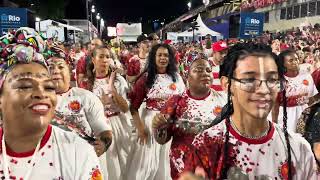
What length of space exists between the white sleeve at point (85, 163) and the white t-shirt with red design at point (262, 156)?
1.71 feet

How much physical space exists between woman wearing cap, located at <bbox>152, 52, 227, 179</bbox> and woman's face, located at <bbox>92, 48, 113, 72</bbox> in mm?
1981

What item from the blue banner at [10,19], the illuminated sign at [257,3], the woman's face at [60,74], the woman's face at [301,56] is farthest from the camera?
the illuminated sign at [257,3]

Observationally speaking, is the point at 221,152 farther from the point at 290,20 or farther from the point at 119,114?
the point at 290,20

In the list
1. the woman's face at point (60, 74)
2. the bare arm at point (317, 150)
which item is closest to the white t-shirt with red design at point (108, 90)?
the woman's face at point (60, 74)

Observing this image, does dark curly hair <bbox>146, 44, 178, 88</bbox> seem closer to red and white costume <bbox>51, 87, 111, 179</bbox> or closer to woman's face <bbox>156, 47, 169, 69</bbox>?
woman's face <bbox>156, 47, 169, 69</bbox>

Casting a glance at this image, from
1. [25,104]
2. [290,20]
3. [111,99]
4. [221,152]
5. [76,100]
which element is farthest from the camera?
[290,20]

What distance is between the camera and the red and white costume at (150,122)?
6.78 metres

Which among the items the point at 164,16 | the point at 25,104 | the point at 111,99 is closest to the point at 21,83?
the point at 25,104

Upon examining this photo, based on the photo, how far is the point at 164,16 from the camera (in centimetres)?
13538

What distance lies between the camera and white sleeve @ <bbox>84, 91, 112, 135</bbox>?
4617 mm

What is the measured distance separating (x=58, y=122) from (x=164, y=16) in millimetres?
133499

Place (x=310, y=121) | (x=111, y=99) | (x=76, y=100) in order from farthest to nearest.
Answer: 1. (x=111, y=99)
2. (x=76, y=100)
3. (x=310, y=121)

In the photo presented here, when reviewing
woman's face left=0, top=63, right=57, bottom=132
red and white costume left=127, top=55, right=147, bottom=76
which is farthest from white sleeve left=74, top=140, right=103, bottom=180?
red and white costume left=127, top=55, right=147, bottom=76

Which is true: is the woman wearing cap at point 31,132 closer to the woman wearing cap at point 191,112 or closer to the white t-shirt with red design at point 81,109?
the white t-shirt with red design at point 81,109
